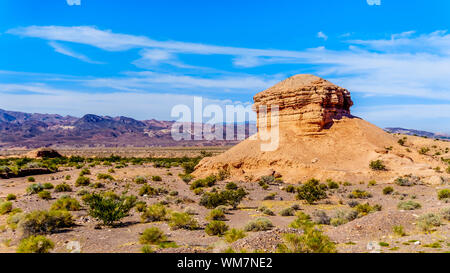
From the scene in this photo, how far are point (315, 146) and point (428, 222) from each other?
65.7 ft

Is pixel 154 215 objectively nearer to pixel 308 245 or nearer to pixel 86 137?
pixel 308 245

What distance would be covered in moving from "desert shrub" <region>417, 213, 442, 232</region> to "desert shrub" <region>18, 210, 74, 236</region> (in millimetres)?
12546

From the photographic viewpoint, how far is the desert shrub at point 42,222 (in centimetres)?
993

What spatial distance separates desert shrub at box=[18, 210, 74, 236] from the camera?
993cm

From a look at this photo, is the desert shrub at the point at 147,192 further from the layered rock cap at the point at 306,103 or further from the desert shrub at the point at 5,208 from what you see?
the layered rock cap at the point at 306,103

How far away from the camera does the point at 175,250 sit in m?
8.05

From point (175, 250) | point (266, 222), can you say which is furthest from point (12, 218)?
point (266, 222)

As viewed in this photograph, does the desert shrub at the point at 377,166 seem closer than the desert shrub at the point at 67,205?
No

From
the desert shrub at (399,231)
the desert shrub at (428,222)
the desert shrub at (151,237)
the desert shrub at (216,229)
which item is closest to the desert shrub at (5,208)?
the desert shrub at (151,237)

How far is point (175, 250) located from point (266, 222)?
176 inches

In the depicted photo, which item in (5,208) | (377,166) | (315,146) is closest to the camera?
(5,208)

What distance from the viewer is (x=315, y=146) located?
29.8 m

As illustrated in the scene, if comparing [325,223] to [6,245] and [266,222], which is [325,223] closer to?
[266,222]

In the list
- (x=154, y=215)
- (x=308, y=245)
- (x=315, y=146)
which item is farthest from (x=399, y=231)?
(x=315, y=146)
